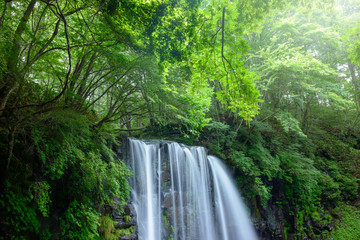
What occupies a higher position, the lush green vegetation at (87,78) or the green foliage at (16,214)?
the lush green vegetation at (87,78)

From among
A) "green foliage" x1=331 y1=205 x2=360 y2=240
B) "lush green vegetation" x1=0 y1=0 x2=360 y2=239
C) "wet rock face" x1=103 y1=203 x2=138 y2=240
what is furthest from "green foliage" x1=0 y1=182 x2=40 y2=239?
"green foliage" x1=331 y1=205 x2=360 y2=240

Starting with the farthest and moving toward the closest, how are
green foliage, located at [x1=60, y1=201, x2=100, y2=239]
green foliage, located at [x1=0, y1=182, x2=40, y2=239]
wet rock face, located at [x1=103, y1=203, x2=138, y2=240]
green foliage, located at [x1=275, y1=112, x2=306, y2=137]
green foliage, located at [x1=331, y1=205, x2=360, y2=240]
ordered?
green foliage, located at [x1=331, y1=205, x2=360, y2=240] < green foliage, located at [x1=275, y1=112, x2=306, y2=137] < wet rock face, located at [x1=103, y1=203, x2=138, y2=240] < green foliage, located at [x1=60, y1=201, x2=100, y2=239] < green foliage, located at [x1=0, y1=182, x2=40, y2=239]

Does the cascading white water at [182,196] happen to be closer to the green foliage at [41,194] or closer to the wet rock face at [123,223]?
the wet rock face at [123,223]

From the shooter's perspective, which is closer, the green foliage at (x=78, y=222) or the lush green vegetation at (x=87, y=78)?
the lush green vegetation at (x=87, y=78)

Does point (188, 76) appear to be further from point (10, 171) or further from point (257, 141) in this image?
point (257, 141)

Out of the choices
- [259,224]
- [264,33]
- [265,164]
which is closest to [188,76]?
[265,164]

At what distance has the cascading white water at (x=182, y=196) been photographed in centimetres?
685

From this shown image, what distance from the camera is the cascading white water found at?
685cm

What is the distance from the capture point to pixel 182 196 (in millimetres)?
7883

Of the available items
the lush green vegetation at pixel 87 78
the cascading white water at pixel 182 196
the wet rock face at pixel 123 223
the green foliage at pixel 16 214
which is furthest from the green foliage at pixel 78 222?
the cascading white water at pixel 182 196

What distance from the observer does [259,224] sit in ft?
31.3

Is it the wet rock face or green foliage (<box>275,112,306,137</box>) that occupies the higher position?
green foliage (<box>275,112,306,137</box>)

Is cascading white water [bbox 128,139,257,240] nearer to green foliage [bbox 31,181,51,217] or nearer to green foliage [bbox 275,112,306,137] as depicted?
green foliage [bbox 31,181,51,217]

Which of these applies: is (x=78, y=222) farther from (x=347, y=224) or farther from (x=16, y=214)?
(x=347, y=224)
